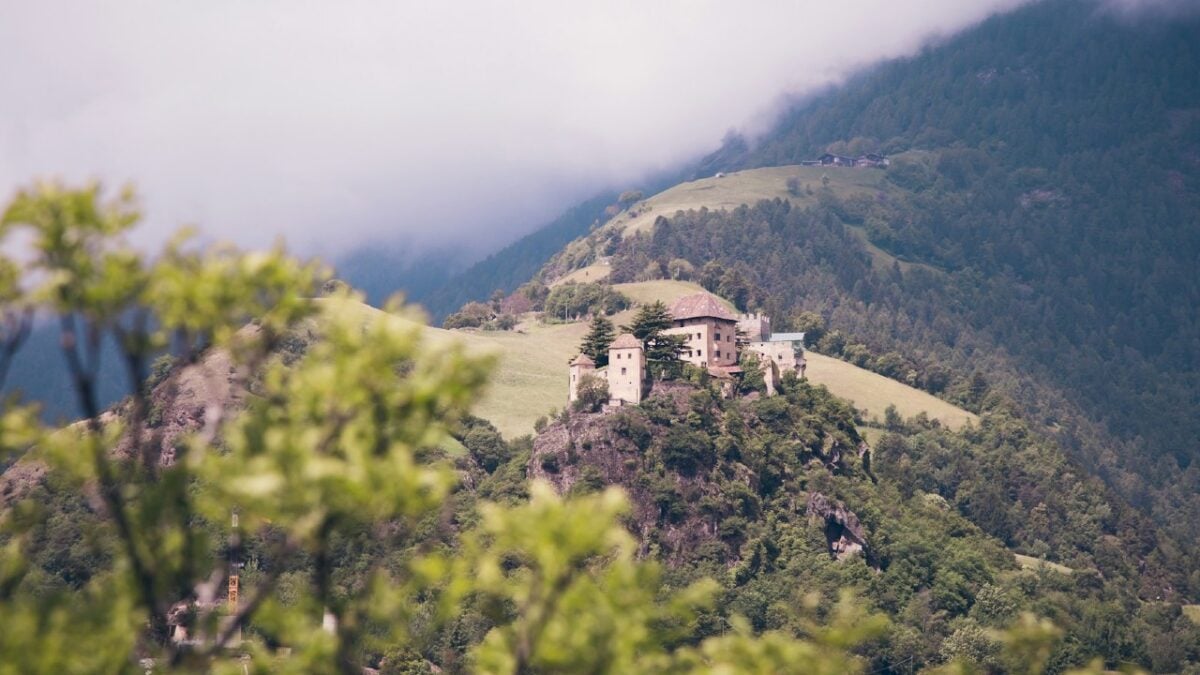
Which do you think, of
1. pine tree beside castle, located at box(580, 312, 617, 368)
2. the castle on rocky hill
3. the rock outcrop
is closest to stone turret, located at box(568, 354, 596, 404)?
the castle on rocky hill

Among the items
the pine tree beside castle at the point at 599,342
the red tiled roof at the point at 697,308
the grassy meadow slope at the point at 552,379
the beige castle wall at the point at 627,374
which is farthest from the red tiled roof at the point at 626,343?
the grassy meadow slope at the point at 552,379

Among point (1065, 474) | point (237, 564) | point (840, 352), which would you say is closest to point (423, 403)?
point (237, 564)

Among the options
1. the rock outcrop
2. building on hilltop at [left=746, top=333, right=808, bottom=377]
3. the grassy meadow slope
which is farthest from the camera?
the grassy meadow slope

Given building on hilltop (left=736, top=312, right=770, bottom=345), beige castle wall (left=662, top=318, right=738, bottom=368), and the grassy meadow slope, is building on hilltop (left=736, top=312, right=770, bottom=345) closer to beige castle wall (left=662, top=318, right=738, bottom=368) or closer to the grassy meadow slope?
beige castle wall (left=662, top=318, right=738, bottom=368)

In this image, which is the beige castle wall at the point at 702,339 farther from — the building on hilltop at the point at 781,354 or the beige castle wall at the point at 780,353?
the beige castle wall at the point at 780,353

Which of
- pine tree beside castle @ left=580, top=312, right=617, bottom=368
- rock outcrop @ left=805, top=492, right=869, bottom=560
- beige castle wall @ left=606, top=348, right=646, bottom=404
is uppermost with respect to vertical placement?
pine tree beside castle @ left=580, top=312, right=617, bottom=368

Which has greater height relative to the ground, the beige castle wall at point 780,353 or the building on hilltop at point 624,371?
the building on hilltop at point 624,371

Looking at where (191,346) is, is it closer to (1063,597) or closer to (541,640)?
(541,640)

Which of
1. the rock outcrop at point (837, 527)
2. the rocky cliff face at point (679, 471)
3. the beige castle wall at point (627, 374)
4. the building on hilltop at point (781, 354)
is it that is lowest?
the rock outcrop at point (837, 527)

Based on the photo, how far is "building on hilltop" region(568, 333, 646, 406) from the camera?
107 m

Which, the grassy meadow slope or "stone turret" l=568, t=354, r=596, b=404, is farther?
the grassy meadow slope

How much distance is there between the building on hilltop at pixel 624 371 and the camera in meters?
107

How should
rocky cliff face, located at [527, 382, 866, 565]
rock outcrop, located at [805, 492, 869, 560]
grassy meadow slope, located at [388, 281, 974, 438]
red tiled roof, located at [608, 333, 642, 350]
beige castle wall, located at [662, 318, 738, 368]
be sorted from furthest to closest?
grassy meadow slope, located at [388, 281, 974, 438], beige castle wall, located at [662, 318, 738, 368], rock outcrop, located at [805, 492, 869, 560], red tiled roof, located at [608, 333, 642, 350], rocky cliff face, located at [527, 382, 866, 565]

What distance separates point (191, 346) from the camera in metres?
11.4
